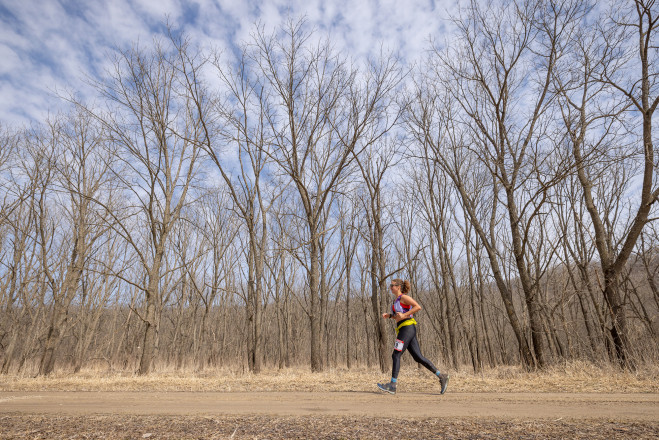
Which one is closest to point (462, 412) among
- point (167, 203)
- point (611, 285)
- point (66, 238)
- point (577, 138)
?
point (611, 285)

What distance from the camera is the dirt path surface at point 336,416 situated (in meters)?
3.29

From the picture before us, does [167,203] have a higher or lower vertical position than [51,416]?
higher

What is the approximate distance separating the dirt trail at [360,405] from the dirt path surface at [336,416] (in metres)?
0.01

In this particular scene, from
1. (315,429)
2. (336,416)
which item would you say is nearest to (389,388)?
(336,416)

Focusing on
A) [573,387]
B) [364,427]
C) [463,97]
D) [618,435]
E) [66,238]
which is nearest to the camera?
[618,435]

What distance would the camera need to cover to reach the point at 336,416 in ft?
13.6

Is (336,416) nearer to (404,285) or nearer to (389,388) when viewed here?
(389,388)

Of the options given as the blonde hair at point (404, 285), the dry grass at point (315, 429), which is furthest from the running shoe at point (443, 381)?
the dry grass at point (315, 429)

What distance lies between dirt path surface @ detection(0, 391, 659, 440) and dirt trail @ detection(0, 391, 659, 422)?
0.01 metres

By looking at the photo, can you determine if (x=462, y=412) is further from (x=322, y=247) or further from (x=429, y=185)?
(x=322, y=247)

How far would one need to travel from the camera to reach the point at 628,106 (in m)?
9.09

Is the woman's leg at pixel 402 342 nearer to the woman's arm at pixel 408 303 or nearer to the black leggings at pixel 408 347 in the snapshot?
the black leggings at pixel 408 347

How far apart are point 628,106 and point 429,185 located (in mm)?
7869

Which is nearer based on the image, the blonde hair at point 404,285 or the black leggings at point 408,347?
the black leggings at point 408,347
